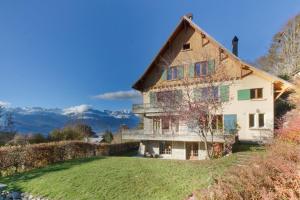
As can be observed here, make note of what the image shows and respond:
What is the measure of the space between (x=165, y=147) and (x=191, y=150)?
10.5ft

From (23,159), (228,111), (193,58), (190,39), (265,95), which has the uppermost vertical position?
(190,39)

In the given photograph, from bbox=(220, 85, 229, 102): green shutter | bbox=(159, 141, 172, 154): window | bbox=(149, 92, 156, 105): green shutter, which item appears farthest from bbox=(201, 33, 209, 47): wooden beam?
bbox=(159, 141, 172, 154): window

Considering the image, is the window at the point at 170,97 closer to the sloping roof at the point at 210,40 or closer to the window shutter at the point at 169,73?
the window shutter at the point at 169,73

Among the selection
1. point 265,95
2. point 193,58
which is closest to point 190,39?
point 193,58

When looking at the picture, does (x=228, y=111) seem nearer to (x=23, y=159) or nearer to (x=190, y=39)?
(x=190, y=39)

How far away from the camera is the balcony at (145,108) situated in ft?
87.0

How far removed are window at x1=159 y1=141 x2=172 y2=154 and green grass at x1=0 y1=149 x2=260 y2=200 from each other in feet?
38.1

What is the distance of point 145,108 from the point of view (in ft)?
90.6

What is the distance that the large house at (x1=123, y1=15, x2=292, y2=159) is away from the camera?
22016mm

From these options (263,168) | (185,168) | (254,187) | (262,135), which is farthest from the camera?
(262,135)

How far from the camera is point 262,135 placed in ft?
68.9

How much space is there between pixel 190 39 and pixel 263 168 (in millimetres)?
20711

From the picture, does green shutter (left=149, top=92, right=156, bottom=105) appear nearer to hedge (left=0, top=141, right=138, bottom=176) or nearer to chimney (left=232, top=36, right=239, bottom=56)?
hedge (left=0, top=141, right=138, bottom=176)

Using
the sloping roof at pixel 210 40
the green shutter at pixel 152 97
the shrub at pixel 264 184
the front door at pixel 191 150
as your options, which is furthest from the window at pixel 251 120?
the shrub at pixel 264 184
